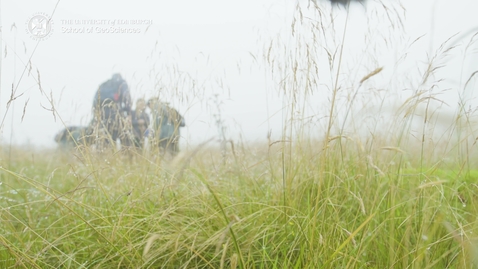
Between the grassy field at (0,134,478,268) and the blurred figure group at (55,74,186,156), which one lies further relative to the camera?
the blurred figure group at (55,74,186,156)

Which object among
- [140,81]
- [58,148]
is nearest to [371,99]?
[140,81]

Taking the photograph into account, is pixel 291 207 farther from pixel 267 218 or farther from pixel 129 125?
pixel 129 125

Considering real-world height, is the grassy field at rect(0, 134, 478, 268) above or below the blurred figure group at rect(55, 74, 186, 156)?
below

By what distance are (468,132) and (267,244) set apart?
2.62ft

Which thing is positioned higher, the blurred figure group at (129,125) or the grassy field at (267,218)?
the blurred figure group at (129,125)

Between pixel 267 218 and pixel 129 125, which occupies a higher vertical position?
pixel 129 125

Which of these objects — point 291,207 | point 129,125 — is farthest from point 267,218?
point 129,125

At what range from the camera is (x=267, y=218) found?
1347 millimetres

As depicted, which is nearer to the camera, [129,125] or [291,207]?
[291,207]

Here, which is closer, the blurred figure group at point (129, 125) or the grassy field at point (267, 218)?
the grassy field at point (267, 218)

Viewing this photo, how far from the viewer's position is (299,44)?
1.73 metres

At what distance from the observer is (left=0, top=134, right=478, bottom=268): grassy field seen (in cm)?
98

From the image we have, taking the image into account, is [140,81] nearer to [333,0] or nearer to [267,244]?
[333,0]

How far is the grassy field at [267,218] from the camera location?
984 mm
